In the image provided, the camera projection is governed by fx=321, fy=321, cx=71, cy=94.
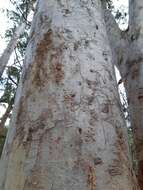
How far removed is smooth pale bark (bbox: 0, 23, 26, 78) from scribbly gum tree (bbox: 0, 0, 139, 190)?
24.1 ft

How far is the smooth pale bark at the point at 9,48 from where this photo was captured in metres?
8.64

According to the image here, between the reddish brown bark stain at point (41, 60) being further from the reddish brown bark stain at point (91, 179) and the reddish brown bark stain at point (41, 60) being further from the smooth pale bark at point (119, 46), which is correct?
the smooth pale bark at point (119, 46)

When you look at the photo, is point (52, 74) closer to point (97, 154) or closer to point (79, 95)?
point (79, 95)

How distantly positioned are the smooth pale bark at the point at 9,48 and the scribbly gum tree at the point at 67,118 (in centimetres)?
→ 735

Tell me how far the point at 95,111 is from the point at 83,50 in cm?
27

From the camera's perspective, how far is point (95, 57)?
112cm

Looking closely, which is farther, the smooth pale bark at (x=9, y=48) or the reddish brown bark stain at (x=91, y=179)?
the smooth pale bark at (x=9, y=48)

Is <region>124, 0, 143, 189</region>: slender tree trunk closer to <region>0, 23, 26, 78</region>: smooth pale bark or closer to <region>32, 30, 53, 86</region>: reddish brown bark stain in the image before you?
<region>32, 30, 53, 86</region>: reddish brown bark stain

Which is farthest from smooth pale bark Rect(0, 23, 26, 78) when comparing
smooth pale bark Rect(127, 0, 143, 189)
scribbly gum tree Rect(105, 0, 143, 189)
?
smooth pale bark Rect(127, 0, 143, 189)

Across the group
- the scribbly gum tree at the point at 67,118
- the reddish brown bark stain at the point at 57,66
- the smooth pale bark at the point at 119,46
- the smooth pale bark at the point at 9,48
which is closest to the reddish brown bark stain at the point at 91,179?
the scribbly gum tree at the point at 67,118

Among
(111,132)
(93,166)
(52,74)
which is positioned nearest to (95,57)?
(52,74)

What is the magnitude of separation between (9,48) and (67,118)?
8.57 m

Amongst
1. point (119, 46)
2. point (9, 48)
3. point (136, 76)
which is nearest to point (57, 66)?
point (136, 76)

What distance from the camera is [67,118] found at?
90 cm
